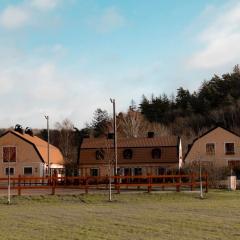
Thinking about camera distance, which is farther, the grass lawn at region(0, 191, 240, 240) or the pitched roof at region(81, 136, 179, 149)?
the pitched roof at region(81, 136, 179, 149)

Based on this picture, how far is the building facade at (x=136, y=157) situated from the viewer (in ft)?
199

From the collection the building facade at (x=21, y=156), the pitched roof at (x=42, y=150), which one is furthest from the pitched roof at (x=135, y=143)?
the building facade at (x=21, y=156)

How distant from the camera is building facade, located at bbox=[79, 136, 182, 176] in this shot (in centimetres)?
6056

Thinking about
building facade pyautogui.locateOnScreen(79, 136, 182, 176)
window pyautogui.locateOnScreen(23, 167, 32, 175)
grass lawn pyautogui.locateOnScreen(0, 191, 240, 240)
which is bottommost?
grass lawn pyautogui.locateOnScreen(0, 191, 240, 240)

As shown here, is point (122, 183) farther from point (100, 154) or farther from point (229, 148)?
point (229, 148)

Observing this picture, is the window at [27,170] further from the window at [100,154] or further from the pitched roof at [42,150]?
the window at [100,154]

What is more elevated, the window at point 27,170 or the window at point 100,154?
the window at point 100,154

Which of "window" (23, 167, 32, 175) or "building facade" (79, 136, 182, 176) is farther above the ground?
"building facade" (79, 136, 182, 176)

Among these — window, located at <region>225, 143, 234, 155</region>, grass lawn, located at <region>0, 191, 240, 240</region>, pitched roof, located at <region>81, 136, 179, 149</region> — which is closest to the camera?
grass lawn, located at <region>0, 191, 240, 240</region>

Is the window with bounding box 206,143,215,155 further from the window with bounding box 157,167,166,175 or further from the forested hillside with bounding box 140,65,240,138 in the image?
the forested hillside with bounding box 140,65,240,138

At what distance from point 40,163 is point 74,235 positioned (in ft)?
163

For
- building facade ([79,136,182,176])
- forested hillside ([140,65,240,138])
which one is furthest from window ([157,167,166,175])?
forested hillside ([140,65,240,138])

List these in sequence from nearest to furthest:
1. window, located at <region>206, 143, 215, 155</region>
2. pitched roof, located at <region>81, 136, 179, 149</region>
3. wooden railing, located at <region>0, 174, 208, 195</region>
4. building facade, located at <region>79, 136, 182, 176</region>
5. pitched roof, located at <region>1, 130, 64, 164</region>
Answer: wooden railing, located at <region>0, 174, 208, 195</region>, building facade, located at <region>79, 136, 182, 176</region>, pitched roof, located at <region>81, 136, 179, 149</region>, window, located at <region>206, 143, 215, 155</region>, pitched roof, located at <region>1, 130, 64, 164</region>

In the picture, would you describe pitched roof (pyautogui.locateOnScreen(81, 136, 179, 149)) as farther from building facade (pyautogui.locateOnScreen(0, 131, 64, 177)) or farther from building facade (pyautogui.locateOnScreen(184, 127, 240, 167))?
building facade (pyautogui.locateOnScreen(0, 131, 64, 177))
